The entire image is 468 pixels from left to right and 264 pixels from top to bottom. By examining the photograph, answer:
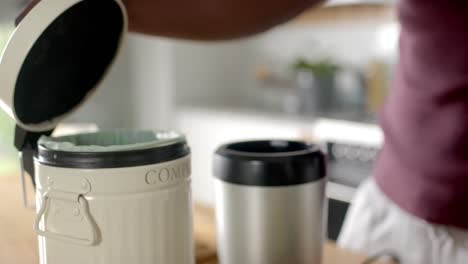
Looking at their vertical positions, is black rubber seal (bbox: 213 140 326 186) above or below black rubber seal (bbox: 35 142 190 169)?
below

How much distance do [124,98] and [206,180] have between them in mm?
658

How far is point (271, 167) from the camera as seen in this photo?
0.55 m

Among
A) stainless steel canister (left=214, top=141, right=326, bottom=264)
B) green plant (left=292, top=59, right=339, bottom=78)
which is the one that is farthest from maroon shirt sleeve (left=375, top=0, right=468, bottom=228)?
green plant (left=292, top=59, right=339, bottom=78)

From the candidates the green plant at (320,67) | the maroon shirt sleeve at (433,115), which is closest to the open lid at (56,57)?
the maroon shirt sleeve at (433,115)

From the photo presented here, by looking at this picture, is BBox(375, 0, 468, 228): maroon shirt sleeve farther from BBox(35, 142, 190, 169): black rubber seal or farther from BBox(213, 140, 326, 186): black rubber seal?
BBox(35, 142, 190, 169): black rubber seal

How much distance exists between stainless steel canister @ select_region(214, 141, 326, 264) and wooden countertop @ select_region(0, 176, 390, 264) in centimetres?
12

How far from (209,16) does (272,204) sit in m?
0.27

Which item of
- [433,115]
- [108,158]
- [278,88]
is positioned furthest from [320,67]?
[108,158]

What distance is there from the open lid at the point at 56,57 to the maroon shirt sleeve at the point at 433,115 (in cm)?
42

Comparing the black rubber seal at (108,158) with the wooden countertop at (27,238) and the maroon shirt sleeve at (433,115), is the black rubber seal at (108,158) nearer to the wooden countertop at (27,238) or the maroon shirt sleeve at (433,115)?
the wooden countertop at (27,238)

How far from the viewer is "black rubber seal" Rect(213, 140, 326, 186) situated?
0.55m

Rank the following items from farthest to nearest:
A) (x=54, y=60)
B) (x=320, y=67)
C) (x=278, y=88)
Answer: (x=278, y=88) < (x=320, y=67) < (x=54, y=60)

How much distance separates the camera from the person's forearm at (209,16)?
0.71 m

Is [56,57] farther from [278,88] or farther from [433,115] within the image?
[278,88]
